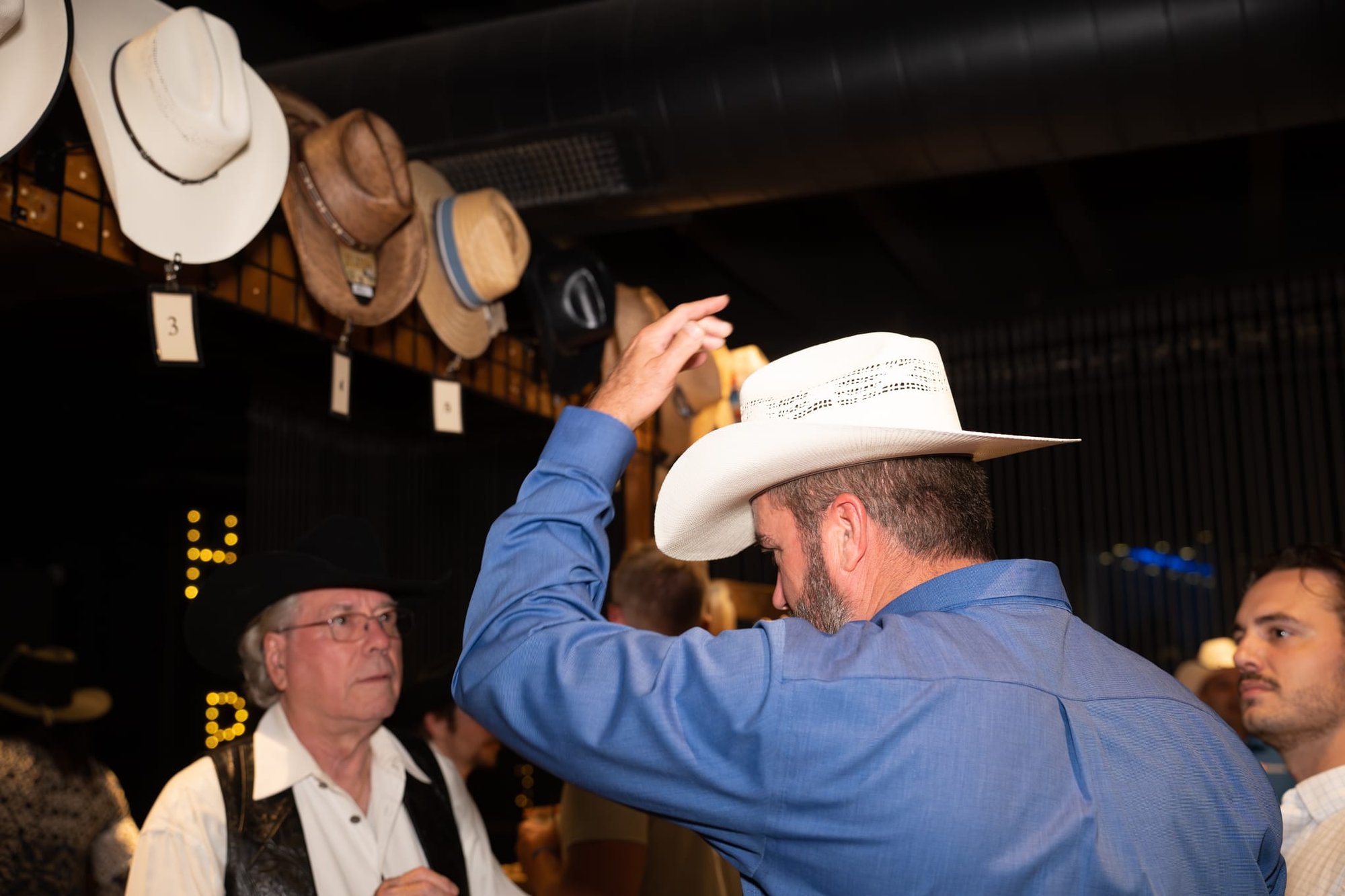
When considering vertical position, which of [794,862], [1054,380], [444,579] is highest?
[1054,380]

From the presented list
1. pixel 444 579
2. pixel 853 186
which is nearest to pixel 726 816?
pixel 444 579

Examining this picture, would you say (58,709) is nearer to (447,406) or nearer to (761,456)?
(447,406)

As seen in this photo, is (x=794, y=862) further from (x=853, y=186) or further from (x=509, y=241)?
(x=853, y=186)

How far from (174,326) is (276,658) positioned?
0.77 meters

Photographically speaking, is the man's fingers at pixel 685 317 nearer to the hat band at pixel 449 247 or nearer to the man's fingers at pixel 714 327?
the man's fingers at pixel 714 327

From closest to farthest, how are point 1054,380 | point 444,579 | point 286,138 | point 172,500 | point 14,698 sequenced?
point 286,138 → point 444,579 → point 14,698 → point 1054,380 → point 172,500

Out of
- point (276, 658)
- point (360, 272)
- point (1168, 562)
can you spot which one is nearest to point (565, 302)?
point (360, 272)

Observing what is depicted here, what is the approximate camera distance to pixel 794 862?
47.4 inches

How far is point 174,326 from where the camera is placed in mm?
2258

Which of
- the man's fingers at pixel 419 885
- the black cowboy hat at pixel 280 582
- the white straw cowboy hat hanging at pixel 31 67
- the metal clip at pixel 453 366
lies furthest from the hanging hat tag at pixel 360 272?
the man's fingers at pixel 419 885

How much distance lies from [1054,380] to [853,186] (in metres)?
3.41

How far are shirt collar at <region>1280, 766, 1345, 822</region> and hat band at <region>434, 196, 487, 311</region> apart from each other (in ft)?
7.55

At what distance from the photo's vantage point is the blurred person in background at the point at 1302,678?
232 cm

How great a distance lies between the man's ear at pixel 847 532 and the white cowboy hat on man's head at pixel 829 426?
0.05 m
